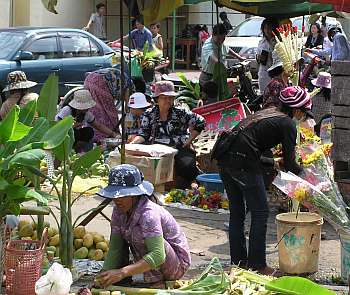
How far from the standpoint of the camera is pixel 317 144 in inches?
258

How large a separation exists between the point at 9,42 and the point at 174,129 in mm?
6027

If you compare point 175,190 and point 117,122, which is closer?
point 175,190

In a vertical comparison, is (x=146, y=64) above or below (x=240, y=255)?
above

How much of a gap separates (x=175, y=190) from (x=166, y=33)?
1806 centimetres

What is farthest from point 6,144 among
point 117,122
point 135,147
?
point 117,122

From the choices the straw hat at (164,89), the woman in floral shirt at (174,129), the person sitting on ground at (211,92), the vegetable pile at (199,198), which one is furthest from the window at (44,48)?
the vegetable pile at (199,198)

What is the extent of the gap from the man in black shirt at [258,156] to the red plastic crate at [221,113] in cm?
376

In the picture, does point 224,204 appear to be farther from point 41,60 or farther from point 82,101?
point 41,60

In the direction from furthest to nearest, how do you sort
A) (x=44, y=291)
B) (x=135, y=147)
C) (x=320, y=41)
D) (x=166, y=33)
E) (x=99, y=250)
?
(x=166, y=33) → (x=320, y=41) → (x=135, y=147) → (x=99, y=250) → (x=44, y=291)

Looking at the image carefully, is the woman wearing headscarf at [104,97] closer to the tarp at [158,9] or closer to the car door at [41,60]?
the tarp at [158,9]

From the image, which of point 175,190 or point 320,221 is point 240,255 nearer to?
point 320,221

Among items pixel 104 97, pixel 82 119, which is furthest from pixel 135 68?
pixel 82 119

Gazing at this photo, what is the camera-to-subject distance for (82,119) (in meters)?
10.3

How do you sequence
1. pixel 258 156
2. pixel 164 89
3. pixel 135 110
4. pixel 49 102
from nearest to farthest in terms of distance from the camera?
pixel 49 102 < pixel 258 156 < pixel 164 89 < pixel 135 110
